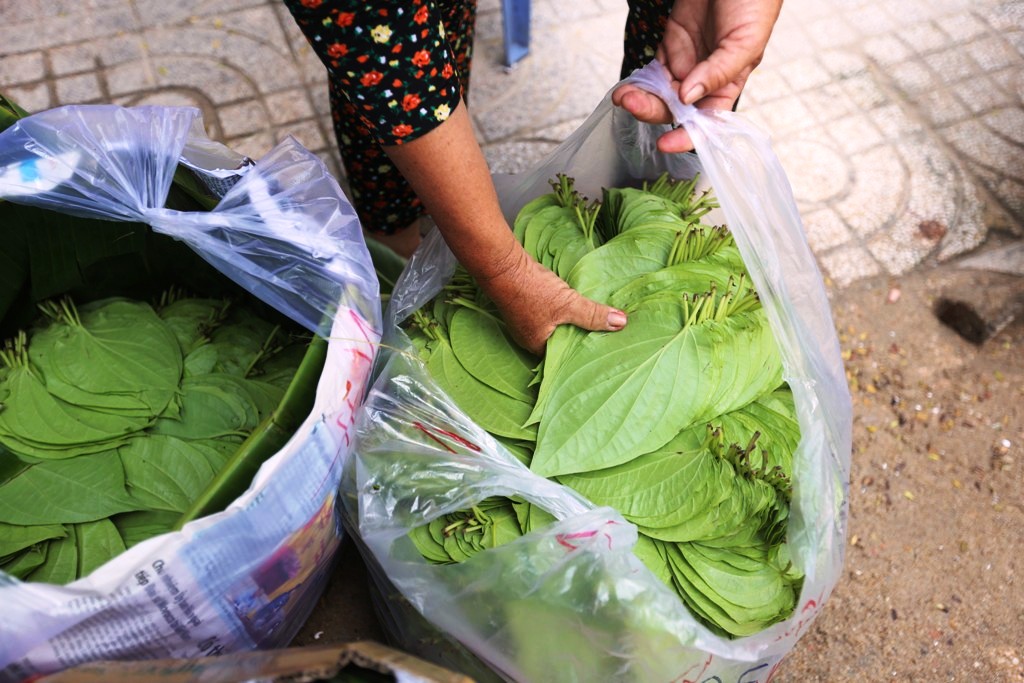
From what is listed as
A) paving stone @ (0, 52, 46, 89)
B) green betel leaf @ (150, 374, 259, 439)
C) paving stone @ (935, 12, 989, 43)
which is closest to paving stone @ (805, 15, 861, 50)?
paving stone @ (935, 12, 989, 43)

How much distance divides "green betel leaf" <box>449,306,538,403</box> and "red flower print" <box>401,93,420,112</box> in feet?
1.22

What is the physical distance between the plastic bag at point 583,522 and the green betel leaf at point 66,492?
0.34 m

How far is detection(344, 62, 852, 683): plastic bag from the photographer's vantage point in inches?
37.0

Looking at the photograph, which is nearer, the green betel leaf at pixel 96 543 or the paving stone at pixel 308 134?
the green betel leaf at pixel 96 543

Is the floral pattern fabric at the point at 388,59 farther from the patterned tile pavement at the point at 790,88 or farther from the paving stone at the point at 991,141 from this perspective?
the paving stone at the point at 991,141

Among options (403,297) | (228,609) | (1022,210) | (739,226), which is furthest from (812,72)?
(228,609)

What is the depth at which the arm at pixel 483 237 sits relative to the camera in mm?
962

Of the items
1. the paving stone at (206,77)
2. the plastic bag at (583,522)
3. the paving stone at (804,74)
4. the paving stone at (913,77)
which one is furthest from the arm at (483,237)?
the paving stone at (913,77)

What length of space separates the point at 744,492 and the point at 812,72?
1.64 metres

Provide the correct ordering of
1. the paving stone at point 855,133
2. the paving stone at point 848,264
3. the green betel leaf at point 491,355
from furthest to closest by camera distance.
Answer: the paving stone at point 855,133 → the paving stone at point 848,264 → the green betel leaf at point 491,355

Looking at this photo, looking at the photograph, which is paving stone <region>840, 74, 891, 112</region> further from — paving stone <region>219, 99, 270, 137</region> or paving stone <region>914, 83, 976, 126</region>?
paving stone <region>219, 99, 270, 137</region>

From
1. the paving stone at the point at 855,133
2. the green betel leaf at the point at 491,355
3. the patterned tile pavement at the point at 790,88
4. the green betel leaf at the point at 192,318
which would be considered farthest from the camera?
the paving stone at the point at 855,133

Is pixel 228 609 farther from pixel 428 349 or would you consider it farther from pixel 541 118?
pixel 541 118

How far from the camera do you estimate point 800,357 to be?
1.06 meters
